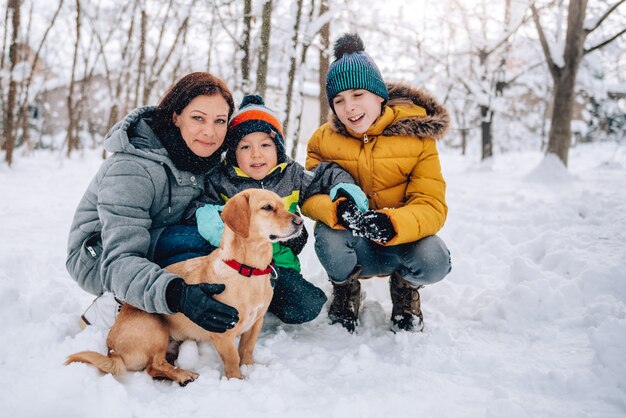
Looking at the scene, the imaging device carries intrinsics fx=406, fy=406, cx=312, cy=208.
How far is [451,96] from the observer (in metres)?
18.6

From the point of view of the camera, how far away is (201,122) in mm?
2572

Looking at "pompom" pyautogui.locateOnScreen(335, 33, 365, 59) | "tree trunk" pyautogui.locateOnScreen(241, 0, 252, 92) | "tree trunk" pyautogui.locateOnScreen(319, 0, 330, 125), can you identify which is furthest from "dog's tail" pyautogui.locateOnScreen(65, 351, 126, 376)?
"tree trunk" pyautogui.locateOnScreen(319, 0, 330, 125)

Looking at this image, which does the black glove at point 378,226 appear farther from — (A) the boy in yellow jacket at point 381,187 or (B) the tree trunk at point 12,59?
(B) the tree trunk at point 12,59

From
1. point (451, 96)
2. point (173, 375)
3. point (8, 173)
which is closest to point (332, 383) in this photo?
point (173, 375)

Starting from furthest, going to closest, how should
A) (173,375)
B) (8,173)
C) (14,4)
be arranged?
(8,173) → (14,4) → (173,375)

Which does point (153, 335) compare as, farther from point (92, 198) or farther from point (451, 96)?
point (451, 96)

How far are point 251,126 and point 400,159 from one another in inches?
42.1

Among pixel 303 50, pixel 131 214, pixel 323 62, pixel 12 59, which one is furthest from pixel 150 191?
pixel 12 59

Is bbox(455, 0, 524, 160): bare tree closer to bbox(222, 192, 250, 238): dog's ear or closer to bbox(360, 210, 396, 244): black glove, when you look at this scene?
bbox(360, 210, 396, 244): black glove

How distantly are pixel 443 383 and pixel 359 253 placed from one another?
1.09 metres

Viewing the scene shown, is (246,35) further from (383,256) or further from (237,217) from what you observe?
(237,217)

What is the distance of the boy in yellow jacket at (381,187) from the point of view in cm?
273

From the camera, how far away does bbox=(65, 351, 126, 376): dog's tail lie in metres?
1.94

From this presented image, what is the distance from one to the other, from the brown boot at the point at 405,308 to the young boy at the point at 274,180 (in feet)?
1.75
